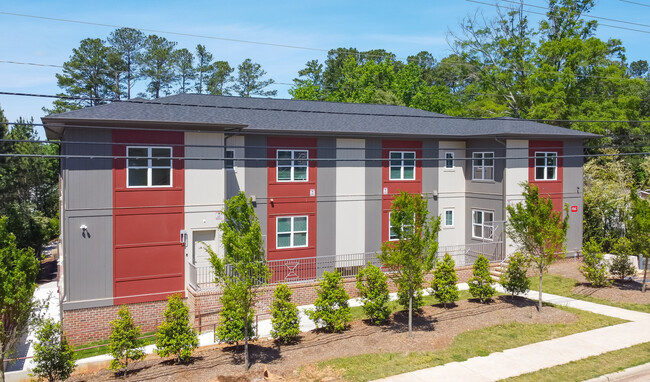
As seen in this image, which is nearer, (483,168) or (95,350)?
(95,350)

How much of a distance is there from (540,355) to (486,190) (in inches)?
514

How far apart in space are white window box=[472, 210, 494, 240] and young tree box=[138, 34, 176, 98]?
47.9m

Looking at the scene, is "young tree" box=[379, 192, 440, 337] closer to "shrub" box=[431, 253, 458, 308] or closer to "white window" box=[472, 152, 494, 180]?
"shrub" box=[431, 253, 458, 308]

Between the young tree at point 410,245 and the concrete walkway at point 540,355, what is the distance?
2.87 meters

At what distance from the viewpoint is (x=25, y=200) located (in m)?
35.8

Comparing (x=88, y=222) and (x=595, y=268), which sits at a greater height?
(x=88, y=222)

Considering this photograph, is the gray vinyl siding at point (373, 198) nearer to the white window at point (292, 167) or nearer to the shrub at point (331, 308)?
the white window at point (292, 167)

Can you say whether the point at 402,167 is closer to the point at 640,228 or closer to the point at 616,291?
the point at 640,228

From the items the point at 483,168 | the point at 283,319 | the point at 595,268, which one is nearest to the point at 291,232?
the point at 283,319

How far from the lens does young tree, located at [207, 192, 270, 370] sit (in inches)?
535

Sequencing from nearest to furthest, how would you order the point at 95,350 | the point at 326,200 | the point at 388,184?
the point at 95,350
the point at 326,200
the point at 388,184

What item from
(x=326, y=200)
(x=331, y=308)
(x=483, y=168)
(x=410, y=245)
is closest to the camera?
(x=410, y=245)

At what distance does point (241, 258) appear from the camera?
45.2 feet

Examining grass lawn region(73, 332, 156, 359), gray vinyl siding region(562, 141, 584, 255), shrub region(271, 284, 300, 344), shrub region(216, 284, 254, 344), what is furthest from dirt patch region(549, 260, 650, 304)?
grass lawn region(73, 332, 156, 359)
